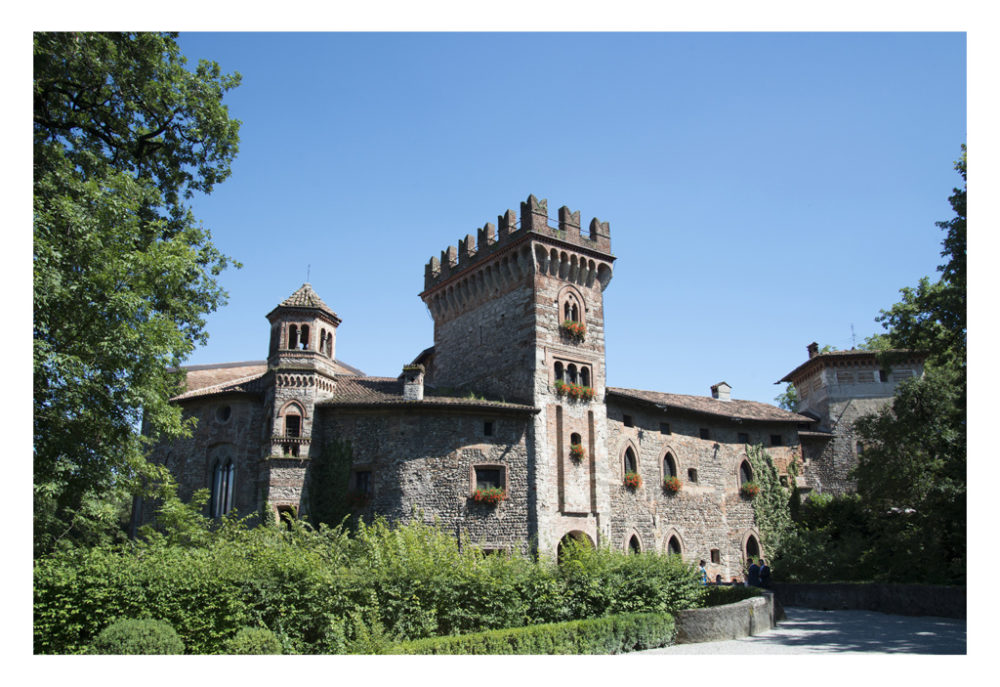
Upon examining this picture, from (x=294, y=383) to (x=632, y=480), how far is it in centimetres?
1525

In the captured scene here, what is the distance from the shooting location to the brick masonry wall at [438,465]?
26406 mm

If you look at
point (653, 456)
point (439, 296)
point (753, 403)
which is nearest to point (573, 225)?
point (439, 296)

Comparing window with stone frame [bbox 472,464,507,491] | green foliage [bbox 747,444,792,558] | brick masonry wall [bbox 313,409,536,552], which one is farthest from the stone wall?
green foliage [bbox 747,444,792,558]

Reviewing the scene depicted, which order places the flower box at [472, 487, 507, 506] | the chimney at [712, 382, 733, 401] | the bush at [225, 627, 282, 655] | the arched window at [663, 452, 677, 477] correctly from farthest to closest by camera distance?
the chimney at [712, 382, 733, 401]
the arched window at [663, 452, 677, 477]
the flower box at [472, 487, 507, 506]
the bush at [225, 627, 282, 655]

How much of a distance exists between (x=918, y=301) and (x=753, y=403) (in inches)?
787

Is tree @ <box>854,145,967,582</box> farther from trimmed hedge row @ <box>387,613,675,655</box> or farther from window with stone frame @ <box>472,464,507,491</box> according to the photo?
window with stone frame @ <box>472,464,507,491</box>

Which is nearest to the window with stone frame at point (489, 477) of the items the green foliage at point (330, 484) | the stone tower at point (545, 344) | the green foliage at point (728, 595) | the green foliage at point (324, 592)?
the stone tower at point (545, 344)

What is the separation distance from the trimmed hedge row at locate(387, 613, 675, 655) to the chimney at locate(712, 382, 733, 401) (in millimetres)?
27537

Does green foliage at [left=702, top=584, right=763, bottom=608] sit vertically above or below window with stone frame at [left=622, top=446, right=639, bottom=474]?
below

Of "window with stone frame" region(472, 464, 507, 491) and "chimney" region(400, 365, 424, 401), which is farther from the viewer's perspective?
"chimney" region(400, 365, 424, 401)

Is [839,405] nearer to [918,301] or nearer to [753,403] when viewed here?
[753,403]

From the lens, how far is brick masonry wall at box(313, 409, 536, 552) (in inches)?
1040

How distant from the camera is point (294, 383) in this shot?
26844 mm

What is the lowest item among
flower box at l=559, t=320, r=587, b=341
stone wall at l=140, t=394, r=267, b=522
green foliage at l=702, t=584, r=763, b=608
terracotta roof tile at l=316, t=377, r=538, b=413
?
green foliage at l=702, t=584, r=763, b=608
